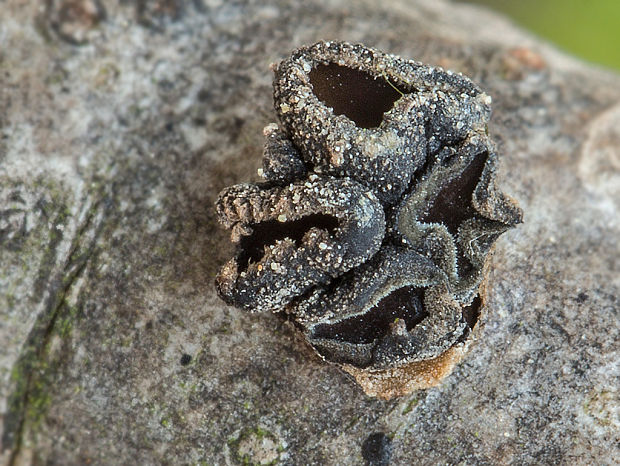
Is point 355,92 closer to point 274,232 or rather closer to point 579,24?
point 274,232

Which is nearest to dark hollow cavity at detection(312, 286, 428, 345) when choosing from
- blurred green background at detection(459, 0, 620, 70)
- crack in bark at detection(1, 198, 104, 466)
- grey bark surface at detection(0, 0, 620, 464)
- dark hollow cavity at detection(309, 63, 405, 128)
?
grey bark surface at detection(0, 0, 620, 464)

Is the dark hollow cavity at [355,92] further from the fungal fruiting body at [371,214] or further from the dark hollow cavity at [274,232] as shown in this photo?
the dark hollow cavity at [274,232]

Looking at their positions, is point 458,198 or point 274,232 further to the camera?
point 458,198

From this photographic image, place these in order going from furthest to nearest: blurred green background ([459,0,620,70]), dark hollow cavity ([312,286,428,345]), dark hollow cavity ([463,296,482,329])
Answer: blurred green background ([459,0,620,70])
dark hollow cavity ([463,296,482,329])
dark hollow cavity ([312,286,428,345])

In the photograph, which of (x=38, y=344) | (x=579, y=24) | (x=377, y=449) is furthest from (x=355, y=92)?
(x=579, y=24)

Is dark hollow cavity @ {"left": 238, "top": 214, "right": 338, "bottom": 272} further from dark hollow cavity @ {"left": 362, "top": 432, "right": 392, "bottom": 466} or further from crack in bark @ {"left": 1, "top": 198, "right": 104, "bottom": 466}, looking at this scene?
dark hollow cavity @ {"left": 362, "top": 432, "right": 392, "bottom": 466}

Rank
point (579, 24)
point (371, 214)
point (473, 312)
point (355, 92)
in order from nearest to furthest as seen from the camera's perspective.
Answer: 1. point (371, 214)
2. point (355, 92)
3. point (473, 312)
4. point (579, 24)

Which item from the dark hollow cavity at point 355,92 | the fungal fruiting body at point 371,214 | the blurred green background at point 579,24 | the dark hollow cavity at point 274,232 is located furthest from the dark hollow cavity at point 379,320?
the blurred green background at point 579,24
